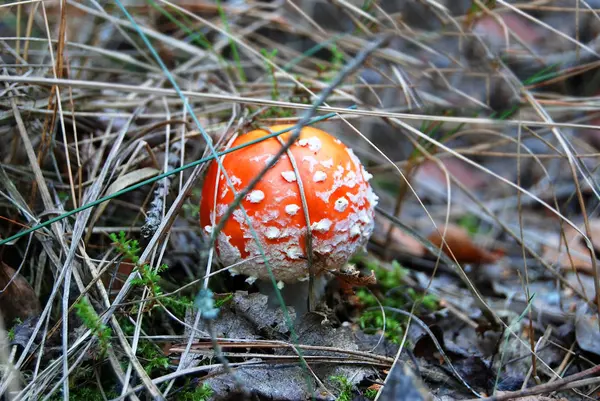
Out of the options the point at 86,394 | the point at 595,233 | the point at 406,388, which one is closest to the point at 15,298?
the point at 86,394

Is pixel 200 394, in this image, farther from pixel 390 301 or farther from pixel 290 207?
pixel 390 301

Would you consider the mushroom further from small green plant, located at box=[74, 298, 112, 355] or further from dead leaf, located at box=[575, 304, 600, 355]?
dead leaf, located at box=[575, 304, 600, 355]

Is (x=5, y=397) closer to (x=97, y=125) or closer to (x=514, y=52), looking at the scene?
(x=97, y=125)

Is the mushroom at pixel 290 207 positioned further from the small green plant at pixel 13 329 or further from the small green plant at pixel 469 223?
the small green plant at pixel 469 223

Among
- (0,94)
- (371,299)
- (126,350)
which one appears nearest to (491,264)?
(371,299)

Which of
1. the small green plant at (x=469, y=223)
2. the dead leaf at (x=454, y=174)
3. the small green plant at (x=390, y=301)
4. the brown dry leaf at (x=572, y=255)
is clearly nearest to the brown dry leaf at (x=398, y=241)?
the small green plant at (x=390, y=301)
